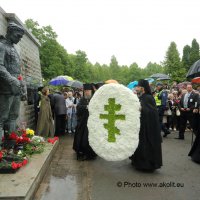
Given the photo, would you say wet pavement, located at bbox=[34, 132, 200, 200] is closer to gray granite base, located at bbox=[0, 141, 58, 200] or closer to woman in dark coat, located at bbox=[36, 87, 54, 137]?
gray granite base, located at bbox=[0, 141, 58, 200]

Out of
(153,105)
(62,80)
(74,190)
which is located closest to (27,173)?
(74,190)

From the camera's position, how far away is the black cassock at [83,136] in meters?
7.35

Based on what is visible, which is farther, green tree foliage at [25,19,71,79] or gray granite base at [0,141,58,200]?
green tree foliage at [25,19,71,79]

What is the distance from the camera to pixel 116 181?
5652 mm

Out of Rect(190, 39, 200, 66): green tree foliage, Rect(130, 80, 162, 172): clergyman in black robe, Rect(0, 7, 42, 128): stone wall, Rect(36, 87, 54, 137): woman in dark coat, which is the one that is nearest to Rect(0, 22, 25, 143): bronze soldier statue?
Rect(0, 7, 42, 128): stone wall

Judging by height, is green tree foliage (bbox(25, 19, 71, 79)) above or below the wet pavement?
above

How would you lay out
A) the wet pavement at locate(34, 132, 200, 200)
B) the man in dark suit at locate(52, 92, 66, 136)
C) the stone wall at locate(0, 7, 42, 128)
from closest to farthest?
the wet pavement at locate(34, 132, 200, 200) → the stone wall at locate(0, 7, 42, 128) → the man in dark suit at locate(52, 92, 66, 136)

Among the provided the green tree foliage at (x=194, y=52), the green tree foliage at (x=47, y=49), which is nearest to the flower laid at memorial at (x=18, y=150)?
the green tree foliage at (x=47, y=49)

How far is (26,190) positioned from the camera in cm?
430

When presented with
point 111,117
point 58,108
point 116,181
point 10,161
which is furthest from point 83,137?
point 58,108

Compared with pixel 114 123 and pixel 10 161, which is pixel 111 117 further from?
pixel 10 161

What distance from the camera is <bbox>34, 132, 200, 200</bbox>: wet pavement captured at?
4898 millimetres

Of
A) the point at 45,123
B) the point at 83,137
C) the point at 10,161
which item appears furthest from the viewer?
the point at 45,123

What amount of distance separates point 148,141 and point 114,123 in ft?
2.85
